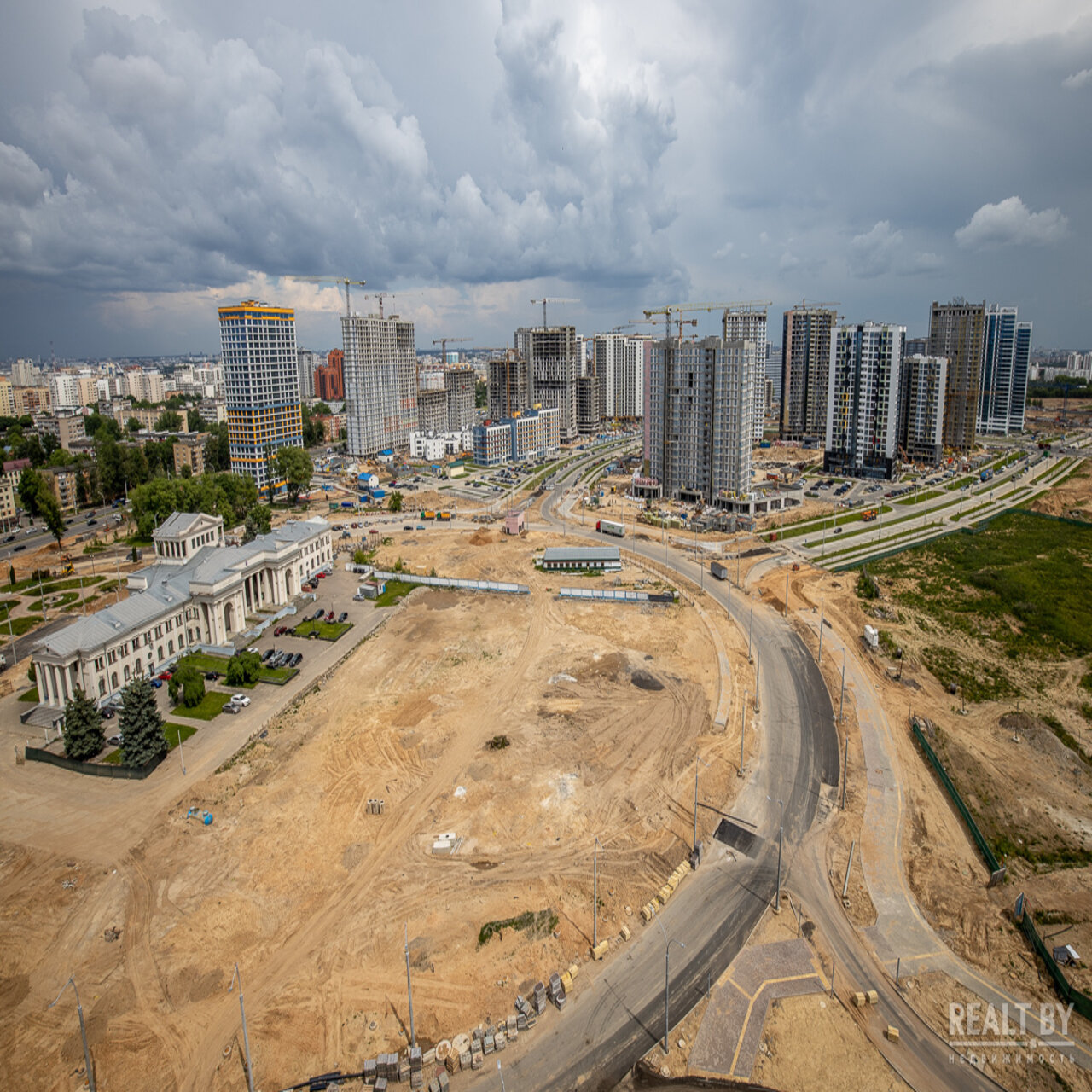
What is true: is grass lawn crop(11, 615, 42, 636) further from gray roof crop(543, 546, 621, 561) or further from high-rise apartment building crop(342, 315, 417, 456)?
high-rise apartment building crop(342, 315, 417, 456)

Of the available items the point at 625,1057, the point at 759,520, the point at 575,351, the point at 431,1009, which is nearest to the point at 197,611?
the point at 431,1009

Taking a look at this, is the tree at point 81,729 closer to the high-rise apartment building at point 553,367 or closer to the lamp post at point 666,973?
the lamp post at point 666,973

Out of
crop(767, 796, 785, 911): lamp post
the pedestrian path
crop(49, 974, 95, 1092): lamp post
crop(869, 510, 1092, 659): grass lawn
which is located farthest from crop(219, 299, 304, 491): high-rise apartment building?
the pedestrian path

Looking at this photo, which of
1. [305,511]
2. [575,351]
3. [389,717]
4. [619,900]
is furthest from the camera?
[575,351]

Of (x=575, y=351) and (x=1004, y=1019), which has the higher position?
(x=575, y=351)

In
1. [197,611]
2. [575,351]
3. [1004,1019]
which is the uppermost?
[575,351]

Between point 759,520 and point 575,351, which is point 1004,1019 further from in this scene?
point 575,351

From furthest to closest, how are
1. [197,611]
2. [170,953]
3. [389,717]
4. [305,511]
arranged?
[305,511] → [197,611] → [389,717] → [170,953]
